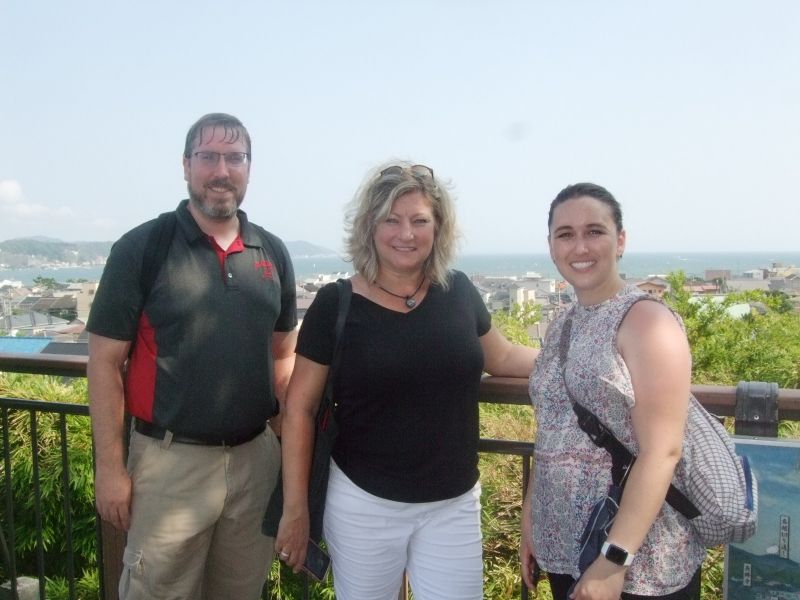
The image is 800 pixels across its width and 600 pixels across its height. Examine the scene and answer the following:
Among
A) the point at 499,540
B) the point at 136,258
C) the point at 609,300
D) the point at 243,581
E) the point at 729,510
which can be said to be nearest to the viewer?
the point at 729,510

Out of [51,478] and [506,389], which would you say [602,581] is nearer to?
[506,389]

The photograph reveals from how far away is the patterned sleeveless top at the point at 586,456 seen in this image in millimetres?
1483

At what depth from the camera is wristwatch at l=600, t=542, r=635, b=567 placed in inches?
55.6

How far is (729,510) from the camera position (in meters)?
1.42

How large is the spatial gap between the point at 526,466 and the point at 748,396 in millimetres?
683

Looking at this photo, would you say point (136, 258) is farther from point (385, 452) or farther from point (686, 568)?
point (686, 568)

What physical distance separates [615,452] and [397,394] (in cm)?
59

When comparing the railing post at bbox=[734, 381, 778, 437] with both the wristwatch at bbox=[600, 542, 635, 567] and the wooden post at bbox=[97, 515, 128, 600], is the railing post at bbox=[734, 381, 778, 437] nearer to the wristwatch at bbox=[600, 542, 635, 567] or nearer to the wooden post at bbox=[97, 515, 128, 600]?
the wristwatch at bbox=[600, 542, 635, 567]

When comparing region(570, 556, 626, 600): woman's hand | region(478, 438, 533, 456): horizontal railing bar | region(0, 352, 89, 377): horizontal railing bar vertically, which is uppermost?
region(0, 352, 89, 377): horizontal railing bar

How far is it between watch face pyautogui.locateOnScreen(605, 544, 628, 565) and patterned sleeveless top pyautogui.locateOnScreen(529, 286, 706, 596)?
10cm

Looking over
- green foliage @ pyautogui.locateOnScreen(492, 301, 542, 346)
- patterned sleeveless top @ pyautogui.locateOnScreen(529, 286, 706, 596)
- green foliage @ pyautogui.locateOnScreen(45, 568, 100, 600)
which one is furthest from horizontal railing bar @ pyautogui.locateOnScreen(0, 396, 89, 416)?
green foliage @ pyautogui.locateOnScreen(492, 301, 542, 346)

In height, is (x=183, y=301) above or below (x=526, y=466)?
above

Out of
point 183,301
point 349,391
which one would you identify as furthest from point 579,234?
point 183,301

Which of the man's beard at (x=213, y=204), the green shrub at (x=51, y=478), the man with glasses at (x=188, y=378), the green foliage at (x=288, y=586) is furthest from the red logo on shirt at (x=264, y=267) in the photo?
the green foliage at (x=288, y=586)
